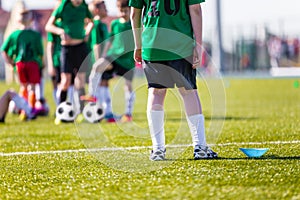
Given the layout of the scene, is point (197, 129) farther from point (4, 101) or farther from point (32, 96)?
point (32, 96)

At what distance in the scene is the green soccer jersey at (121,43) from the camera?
33.4ft

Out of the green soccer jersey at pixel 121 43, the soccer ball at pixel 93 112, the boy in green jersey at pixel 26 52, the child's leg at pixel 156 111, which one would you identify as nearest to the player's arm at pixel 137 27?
the child's leg at pixel 156 111

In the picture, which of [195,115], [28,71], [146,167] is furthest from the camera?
[28,71]

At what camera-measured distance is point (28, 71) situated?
11.9 meters

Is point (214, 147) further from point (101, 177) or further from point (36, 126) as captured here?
point (36, 126)

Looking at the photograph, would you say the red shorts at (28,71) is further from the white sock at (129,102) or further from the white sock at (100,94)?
the white sock at (129,102)

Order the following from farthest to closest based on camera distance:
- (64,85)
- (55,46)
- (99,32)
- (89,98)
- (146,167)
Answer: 1. (55,46)
2. (99,32)
3. (64,85)
4. (89,98)
5. (146,167)

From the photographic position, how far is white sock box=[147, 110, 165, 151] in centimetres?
562

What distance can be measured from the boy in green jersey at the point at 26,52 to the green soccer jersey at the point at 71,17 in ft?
4.87

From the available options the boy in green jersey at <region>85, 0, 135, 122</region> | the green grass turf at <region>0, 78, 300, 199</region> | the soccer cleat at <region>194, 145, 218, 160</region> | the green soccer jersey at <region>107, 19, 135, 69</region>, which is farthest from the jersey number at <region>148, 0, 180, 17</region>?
the green soccer jersey at <region>107, 19, 135, 69</region>

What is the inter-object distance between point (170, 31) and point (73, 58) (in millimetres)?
5093

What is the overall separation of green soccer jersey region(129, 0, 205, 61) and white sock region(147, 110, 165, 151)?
421 millimetres

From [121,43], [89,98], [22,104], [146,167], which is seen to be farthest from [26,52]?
[146,167]

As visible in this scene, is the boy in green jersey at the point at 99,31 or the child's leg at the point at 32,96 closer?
the boy in green jersey at the point at 99,31
